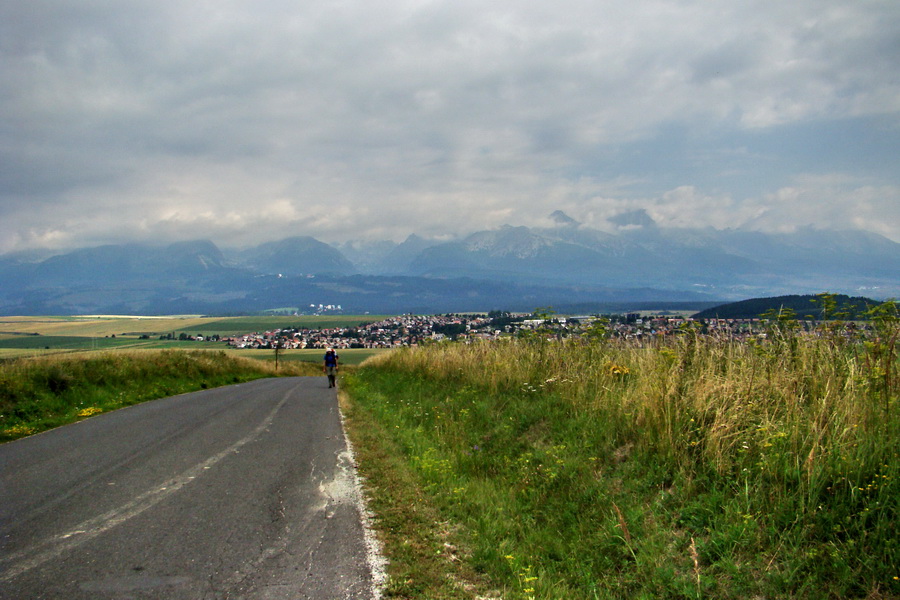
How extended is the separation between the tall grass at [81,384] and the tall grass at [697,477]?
36.9 feet

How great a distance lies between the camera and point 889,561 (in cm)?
362

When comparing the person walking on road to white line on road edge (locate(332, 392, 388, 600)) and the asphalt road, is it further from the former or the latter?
white line on road edge (locate(332, 392, 388, 600))

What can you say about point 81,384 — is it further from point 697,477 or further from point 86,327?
point 86,327

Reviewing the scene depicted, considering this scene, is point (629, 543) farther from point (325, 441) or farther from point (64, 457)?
point (64, 457)

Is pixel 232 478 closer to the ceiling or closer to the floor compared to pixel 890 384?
closer to the floor

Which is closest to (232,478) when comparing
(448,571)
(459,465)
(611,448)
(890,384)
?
(459,465)

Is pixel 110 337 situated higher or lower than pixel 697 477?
lower

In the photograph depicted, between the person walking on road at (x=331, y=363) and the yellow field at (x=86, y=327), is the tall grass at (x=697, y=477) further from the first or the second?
the yellow field at (x=86, y=327)

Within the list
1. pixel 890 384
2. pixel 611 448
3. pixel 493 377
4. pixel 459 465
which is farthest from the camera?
pixel 493 377

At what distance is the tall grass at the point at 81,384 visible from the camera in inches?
538

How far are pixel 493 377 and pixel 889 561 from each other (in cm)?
889

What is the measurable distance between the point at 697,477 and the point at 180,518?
5548 mm

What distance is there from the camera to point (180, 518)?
566 cm

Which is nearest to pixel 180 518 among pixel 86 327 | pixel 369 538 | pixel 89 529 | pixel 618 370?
pixel 89 529
